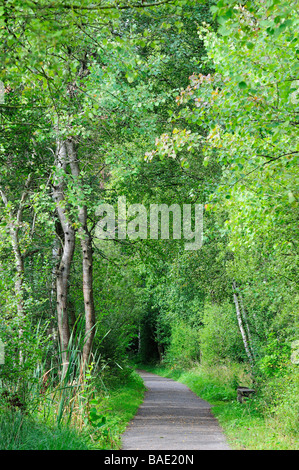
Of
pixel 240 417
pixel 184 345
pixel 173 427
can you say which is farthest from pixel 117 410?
pixel 184 345

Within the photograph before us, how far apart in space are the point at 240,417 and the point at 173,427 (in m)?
1.70

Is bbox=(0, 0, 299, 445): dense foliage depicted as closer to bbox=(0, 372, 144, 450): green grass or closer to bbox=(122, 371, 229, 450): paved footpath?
bbox=(0, 372, 144, 450): green grass

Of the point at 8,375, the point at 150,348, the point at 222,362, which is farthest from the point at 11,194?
the point at 150,348

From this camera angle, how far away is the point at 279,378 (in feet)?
35.2

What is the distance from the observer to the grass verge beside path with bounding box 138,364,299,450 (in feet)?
27.4

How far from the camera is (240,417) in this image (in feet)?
38.0

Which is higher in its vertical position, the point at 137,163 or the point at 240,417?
the point at 137,163

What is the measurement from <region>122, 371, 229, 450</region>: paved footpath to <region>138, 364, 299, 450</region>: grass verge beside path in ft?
0.91

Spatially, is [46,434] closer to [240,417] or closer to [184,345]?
[240,417]

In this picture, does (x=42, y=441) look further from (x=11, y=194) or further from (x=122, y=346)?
(x=122, y=346)

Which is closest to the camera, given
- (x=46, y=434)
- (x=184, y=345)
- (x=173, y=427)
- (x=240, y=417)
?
(x=46, y=434)

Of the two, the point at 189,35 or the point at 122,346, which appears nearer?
the point at 189,35

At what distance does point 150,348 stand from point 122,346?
25417 millimetres

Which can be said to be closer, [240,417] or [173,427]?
[173,427]
